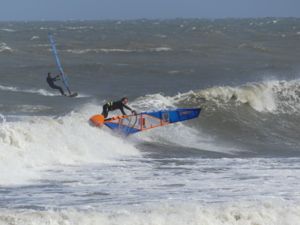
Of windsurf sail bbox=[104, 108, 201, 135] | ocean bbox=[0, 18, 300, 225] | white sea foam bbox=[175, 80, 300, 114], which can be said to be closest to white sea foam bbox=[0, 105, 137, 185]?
ocean bbox=[0, 18, 300, 225]

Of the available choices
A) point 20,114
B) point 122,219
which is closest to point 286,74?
→ point 20,114

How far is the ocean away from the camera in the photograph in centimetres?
1177

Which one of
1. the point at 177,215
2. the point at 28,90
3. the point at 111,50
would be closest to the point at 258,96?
the point at 28,90

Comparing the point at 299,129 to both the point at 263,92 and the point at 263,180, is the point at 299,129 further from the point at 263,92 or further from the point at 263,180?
the point at 263,180

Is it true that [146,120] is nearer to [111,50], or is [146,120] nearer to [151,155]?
[151,155]

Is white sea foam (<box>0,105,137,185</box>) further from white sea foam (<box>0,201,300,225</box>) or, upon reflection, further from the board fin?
white sea foam (<box>0,201,300,225</box>)

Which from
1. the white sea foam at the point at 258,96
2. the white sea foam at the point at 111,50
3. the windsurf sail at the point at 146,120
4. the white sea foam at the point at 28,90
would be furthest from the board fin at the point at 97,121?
the white sea foam at the point at 111,50

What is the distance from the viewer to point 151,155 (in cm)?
1909

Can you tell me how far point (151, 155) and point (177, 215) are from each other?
770cm

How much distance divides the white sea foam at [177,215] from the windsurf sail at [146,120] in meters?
8.64

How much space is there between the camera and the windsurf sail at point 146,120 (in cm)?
2069

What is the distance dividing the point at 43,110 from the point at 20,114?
5.31 ft

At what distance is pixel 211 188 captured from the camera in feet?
45.7

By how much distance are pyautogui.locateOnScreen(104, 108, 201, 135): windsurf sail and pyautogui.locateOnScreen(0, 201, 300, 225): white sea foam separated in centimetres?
864
